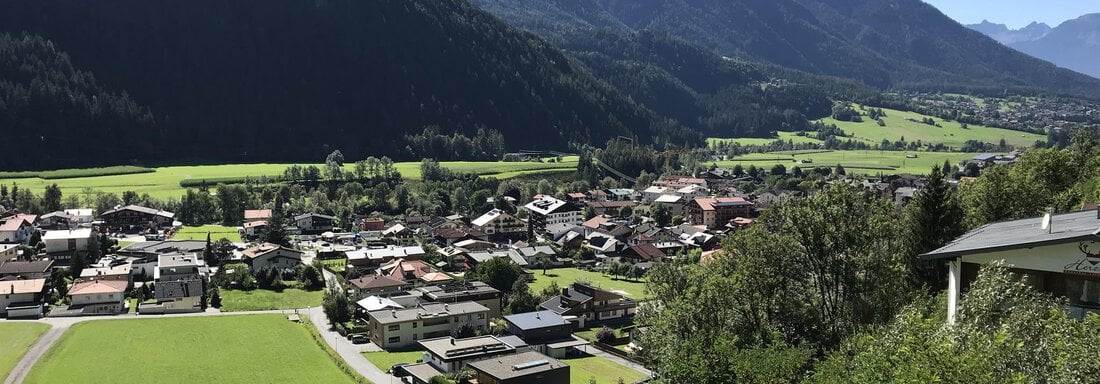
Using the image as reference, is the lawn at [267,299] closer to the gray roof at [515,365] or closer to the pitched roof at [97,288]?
the pitched roof at [97,288]

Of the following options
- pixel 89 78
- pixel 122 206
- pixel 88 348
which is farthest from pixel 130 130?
pixel 88 348

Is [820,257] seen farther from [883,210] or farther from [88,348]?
[88,348]

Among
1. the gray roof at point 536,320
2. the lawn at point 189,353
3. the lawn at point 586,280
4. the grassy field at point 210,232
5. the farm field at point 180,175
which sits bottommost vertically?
the lawn at point 586,280

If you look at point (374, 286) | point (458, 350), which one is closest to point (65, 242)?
point (374, 286)

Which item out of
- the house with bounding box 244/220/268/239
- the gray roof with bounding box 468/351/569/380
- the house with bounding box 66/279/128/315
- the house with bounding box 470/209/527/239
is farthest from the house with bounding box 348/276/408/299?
the house with bounding box 470/209/527/239

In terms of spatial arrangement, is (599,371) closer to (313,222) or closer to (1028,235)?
(1028,235)

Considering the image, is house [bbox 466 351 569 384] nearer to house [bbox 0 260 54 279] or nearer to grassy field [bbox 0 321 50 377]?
grassy field [bbox 0 321 50 377]

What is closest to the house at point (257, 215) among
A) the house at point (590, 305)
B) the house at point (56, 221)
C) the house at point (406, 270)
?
the house at point (56, 221)
